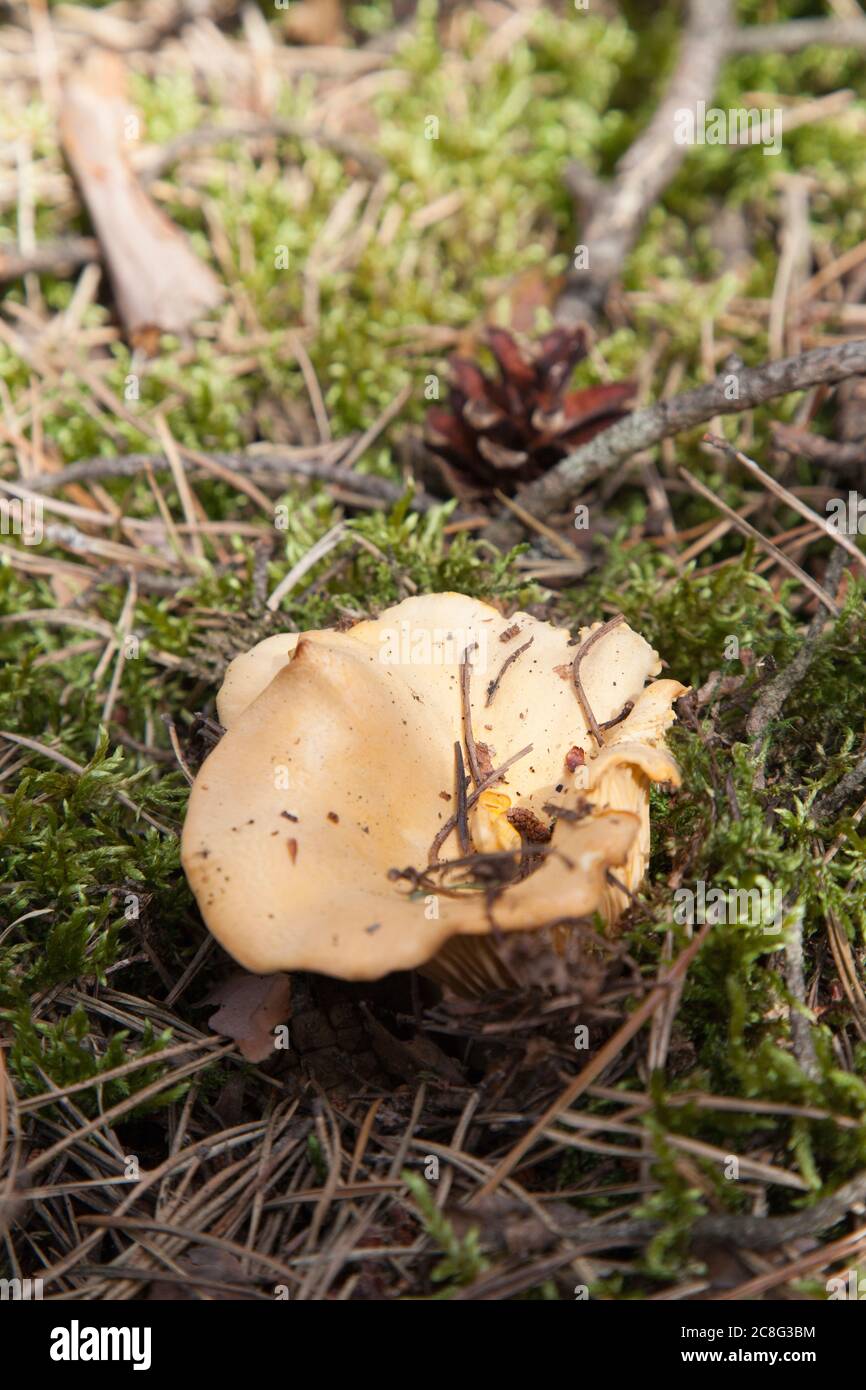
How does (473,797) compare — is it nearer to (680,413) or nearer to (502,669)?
(502,669)

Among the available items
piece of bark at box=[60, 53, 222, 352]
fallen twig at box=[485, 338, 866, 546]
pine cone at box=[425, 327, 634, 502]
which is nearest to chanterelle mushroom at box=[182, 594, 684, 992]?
fallen twig at box=[485, 338, 866, 546]

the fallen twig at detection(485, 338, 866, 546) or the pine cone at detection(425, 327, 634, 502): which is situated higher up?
the pine cone at detection(425, 327, 634, 502)

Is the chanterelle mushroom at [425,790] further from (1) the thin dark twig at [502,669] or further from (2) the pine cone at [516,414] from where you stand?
(2) the pine cone at [516,414]

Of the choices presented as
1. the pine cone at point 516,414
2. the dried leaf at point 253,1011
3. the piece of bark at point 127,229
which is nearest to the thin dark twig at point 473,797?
the dried leaf at point 253,1011

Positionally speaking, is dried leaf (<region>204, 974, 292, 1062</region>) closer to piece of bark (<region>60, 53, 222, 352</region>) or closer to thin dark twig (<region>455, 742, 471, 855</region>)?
thin dark twig (<region>455, 742, 471, 855</region>)

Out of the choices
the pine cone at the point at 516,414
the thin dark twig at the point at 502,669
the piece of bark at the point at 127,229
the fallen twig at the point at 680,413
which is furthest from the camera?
the piece of bark at the point at 127,229
